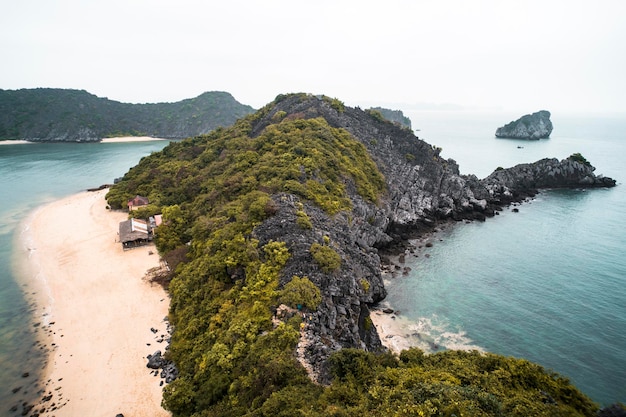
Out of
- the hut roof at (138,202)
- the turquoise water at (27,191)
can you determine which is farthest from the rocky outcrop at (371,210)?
the hut roof at (138,202)

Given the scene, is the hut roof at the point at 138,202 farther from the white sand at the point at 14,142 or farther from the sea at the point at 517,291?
the white sand at the point at 14,142

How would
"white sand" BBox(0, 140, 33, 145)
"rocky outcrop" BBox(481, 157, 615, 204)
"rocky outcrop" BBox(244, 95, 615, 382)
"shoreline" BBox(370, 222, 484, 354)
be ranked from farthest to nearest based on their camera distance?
1. "white sand" BBox(0, 140, 33, 145)
2. "rocky outcrop" BBox(481, 157, 615, 204)
3. "shoreline" BBox(370, 222, 484, 354)
4. "rocky outcrop" BBox(244, 95, 615, 382)

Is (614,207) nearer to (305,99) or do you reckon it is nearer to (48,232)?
(305,99)

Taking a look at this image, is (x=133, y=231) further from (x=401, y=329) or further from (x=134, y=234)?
(x=401, y=329)

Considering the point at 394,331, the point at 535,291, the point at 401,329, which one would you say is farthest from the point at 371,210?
the point at 535,291

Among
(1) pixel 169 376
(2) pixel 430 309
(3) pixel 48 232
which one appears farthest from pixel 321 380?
(3) pixel 48 232

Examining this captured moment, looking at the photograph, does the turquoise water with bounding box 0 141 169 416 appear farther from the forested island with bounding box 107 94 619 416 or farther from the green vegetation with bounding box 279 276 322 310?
the green vegetation with bounding box 279 276 322 310

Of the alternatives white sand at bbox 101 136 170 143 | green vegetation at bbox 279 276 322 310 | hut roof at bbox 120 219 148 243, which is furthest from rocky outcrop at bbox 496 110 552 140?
white sand at bbox 101 136 170 143
